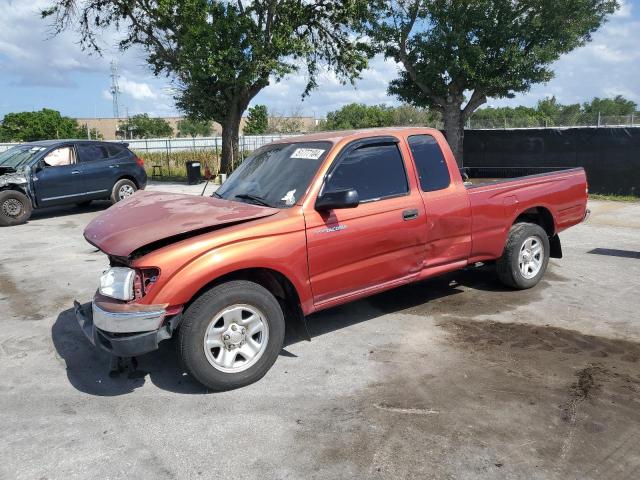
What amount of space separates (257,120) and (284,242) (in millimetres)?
86293

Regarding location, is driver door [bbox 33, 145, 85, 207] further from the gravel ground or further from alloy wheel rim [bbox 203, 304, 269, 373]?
alloy wheel rim [bbox 203, 304, 269, 373]

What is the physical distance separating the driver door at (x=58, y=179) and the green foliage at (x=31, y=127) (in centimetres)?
8000

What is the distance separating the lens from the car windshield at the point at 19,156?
12.4 metres

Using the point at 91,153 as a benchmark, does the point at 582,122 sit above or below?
above

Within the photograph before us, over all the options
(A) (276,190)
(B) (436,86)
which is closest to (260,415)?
(A) (276,190)

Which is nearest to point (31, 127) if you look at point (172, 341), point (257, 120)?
point (257, 120)

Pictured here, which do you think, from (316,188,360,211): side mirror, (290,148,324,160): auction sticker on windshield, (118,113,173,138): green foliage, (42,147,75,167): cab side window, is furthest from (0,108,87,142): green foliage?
(316,188,360,211): side mirror

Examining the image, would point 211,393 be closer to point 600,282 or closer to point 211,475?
point 211,475

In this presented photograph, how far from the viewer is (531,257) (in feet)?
20.8

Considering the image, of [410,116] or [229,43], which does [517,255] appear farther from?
[410,116]

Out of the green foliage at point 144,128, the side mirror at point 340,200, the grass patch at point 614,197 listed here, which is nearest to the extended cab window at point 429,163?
the side mirror at point 340,200

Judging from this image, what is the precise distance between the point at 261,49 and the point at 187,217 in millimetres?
15788

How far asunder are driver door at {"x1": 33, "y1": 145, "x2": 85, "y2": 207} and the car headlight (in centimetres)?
944

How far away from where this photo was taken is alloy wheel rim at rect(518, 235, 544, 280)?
6238mm
